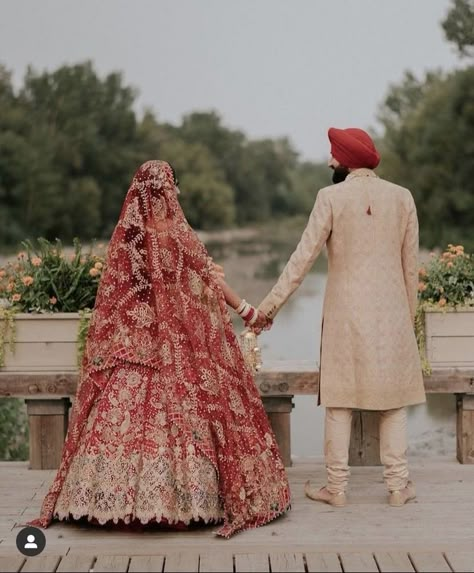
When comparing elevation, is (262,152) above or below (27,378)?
above

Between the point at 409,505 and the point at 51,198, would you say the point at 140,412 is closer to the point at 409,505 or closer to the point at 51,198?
the point at 409,505

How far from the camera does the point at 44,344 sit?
5.48 metres

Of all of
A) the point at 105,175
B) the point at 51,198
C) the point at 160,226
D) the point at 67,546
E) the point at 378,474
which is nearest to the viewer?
the point at 67,546

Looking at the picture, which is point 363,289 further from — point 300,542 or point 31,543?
point 31,543

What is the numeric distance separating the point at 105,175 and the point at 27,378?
4479 cm

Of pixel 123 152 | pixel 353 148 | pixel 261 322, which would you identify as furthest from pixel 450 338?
pixel 123 152

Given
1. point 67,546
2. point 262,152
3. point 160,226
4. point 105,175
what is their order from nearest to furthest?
point 67,546
point 160,226
point 105,175
point 262,152

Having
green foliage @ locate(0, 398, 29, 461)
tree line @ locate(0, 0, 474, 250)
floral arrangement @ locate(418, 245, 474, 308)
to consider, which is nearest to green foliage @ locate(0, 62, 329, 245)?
tree line @ locate(0, 0, 474, 250)

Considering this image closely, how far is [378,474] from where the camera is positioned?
17.7ft

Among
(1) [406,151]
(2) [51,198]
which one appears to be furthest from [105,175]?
(1) [406,151]

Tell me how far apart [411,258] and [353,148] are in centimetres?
56

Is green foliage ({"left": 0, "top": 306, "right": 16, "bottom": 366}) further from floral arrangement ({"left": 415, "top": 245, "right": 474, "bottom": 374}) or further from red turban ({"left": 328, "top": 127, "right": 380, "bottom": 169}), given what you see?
floral arrangement ({"left": 415, "top": 245, "right": 474, "bottom": 374})

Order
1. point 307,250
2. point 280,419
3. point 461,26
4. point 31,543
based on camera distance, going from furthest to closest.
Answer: point 461,26 → point 280,419 → point 307,250 → point 31,543

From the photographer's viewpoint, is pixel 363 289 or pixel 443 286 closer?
pixel 363 289
